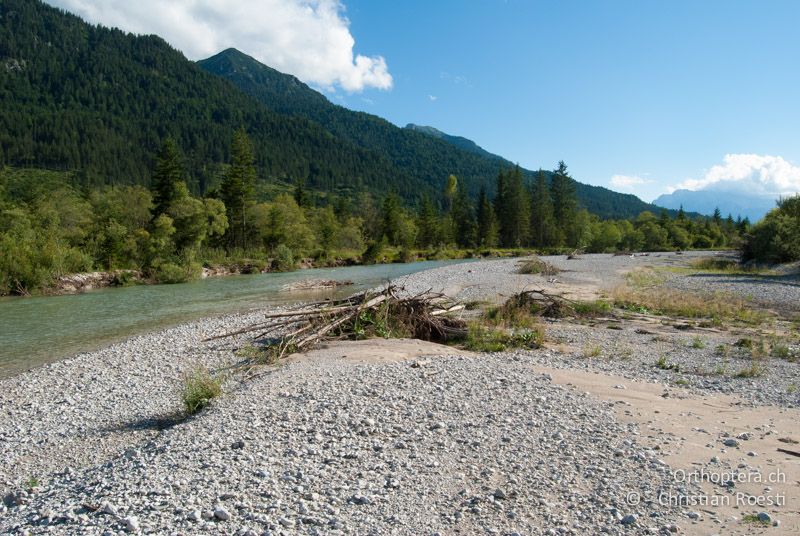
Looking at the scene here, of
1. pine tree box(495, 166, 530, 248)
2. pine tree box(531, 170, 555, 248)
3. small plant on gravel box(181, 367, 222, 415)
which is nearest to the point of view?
small plant on gravel box(181, 367, 222, 415)

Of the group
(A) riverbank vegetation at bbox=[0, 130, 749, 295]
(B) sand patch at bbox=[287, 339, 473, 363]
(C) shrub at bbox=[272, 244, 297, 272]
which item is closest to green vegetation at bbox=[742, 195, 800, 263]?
(A) riverbank vegetation at bbox=[0, 130, 749, 295]

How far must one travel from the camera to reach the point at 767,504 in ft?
15.7

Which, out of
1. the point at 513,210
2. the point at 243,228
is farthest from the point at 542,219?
the point at 243,228

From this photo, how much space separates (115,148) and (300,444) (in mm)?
176084

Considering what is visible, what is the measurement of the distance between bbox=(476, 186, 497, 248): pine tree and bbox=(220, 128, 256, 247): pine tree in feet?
179

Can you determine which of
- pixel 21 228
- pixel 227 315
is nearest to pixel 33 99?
pixel 21 228

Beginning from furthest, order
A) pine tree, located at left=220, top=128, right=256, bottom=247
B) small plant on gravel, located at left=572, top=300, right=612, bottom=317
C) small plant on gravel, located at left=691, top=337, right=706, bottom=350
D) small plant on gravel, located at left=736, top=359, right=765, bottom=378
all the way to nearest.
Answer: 1. pine tree, located at left=220, top=128, right=256, bottom=247
2. small plant on gravel, located at left=572, top=300, right=612, bottom=317
3. small plant on gravel, located at left=691, top=337, right=706, bottom=350
4. small plant on gravel, located at left=736, top=359, right=765, bottom=378

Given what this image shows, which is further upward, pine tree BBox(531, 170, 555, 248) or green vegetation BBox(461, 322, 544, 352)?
pine tree BBox(531, 170, 555, 248)

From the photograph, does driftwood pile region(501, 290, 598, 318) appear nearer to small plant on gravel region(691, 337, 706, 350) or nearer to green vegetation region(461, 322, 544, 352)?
green vegetation region(461, 322, 544, 352)

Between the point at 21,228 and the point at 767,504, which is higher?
the point at 21,228

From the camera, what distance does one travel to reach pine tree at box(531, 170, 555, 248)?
336ft

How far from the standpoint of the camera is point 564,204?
105m

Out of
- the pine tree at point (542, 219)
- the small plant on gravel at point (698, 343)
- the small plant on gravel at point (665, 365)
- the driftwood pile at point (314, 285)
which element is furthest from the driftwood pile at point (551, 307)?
the pine tree at point (542, 219)

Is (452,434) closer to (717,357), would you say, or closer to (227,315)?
(717,357)
